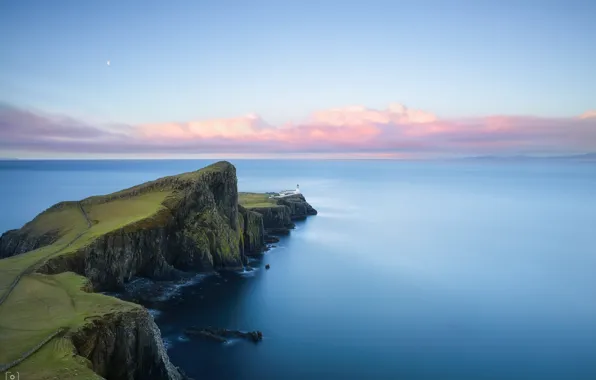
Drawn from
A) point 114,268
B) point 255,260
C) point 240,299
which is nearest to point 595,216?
point 255,260

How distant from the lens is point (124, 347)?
3108 cm

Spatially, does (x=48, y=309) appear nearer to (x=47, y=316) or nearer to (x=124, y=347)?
(x=47, y=316)

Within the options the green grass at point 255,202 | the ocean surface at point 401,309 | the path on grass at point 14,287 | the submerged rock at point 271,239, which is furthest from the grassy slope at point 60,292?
the green grass at point 255,202

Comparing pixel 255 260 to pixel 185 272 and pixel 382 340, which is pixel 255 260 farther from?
pixel 382 340

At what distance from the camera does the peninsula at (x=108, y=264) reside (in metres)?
28.0

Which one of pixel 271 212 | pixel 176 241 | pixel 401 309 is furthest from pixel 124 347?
pixel 271 212

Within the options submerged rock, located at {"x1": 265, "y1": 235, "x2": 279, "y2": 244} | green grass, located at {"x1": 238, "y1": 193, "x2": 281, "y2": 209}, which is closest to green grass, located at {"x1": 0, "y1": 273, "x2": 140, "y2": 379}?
submerged rock, located at {"x1": 265, "y1": 235, "x2": 279, "y2": 244}

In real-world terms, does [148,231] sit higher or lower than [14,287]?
higher

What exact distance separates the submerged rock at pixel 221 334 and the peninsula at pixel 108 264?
9539 millimetres

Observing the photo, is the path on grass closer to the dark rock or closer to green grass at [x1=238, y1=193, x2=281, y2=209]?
the dark rock

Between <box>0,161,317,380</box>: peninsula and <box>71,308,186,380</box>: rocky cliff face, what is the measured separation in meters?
0.07

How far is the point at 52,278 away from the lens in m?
40.0

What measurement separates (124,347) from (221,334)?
1681cm

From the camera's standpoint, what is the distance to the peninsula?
28.0 m
